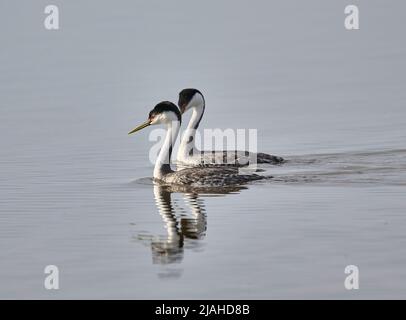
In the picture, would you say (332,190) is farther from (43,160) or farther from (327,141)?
(43,160)

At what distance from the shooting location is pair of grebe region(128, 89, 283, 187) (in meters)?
18.1

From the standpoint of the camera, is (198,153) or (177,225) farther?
(198,153)

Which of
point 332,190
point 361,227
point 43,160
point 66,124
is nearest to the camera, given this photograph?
point 361,227

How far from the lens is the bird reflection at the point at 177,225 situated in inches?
523

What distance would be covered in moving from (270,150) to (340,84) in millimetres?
6121

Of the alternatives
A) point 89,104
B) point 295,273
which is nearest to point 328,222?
point 295,273

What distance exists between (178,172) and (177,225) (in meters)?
3.76

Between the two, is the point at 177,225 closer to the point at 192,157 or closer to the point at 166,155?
the point at 166,155

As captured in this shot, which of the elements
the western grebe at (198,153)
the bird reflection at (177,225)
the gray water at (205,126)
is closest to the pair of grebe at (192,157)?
the western grebe at (198,153)

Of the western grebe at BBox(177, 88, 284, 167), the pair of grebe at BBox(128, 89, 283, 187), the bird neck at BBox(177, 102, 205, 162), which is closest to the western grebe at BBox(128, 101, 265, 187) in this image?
the pair of grebe at BBox(128, 89, 283, 187)

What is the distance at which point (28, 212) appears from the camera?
15992 mm

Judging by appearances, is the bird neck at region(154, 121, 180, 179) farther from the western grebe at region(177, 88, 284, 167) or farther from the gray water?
the western grebe at region(177, 88, 284, 167)

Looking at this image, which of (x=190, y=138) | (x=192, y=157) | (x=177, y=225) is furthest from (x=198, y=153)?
(x=177, y=225)

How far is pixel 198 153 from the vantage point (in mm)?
21016
